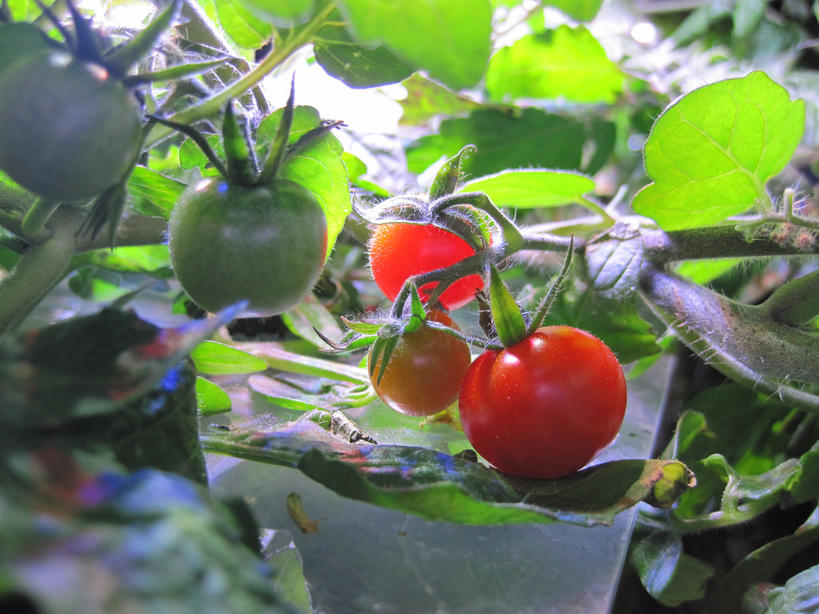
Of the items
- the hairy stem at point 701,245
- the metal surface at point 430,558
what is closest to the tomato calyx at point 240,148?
the metal surface at point 430,558

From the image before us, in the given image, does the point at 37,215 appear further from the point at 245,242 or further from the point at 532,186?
the point at 532,186

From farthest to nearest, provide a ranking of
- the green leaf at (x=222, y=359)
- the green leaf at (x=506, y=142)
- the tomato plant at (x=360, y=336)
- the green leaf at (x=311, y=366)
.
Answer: the green leaf at (x=506, y=142) → the green leaf at (x=311, y=366) → the green leaf at (x=222, y=359) → the tomato plant at (x=360, y=336)

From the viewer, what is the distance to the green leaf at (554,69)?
799 mm

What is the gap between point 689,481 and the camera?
0.32m

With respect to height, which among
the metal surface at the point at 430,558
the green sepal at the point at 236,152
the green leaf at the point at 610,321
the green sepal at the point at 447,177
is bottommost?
the metal surface at the point at 430,558

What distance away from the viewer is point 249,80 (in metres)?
0.27

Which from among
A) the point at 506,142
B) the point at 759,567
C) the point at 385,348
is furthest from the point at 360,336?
the point at 506,142

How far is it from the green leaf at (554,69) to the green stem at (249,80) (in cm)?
56

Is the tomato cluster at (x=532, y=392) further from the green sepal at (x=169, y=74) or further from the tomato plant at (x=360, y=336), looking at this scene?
the green sepal at (x=169, y=74)

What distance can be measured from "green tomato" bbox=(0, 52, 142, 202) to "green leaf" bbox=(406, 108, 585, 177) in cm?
58

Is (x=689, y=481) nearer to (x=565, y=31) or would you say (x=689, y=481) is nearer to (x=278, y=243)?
(x=278, y=243)

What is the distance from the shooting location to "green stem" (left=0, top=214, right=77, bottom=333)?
30cm

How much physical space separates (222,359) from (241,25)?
0.68 ft

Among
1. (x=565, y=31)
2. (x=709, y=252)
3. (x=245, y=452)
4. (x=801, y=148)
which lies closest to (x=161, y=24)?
(x=245, y=452)
